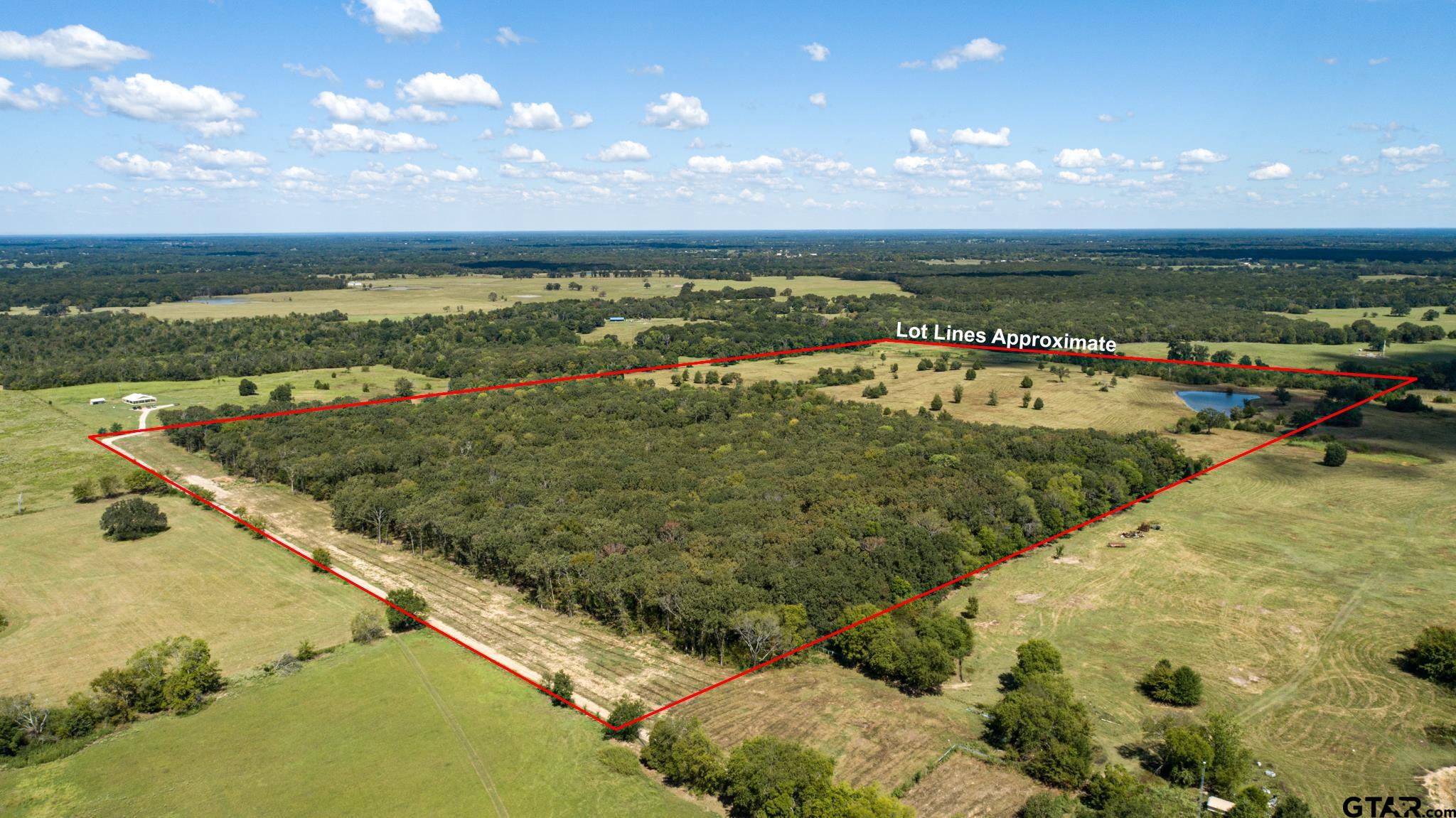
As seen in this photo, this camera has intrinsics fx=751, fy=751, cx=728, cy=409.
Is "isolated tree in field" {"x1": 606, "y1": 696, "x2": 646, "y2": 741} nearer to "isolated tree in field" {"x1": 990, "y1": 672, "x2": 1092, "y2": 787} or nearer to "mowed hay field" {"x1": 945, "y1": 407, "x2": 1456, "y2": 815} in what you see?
"isolated tree in field" {"x1": 990, "y1": 672, "x2": 1092, "y2": 787}

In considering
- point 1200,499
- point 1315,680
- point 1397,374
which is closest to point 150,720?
point 1315,680

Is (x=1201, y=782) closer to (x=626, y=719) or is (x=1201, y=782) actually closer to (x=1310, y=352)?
(x=626, y=719)

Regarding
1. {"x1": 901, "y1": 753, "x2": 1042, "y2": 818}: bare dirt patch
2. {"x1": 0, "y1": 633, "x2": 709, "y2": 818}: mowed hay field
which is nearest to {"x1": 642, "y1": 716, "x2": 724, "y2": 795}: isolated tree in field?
{"x1": 0, "y1": 633, "x2": 709, "y2": 818}: mowed hay field

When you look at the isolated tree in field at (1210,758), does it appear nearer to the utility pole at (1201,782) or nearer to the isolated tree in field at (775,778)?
the utility pole at (1201,782)

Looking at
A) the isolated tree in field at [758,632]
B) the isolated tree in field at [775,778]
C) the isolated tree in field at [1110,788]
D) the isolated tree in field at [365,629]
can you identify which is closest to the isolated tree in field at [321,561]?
the isolated tree in field at [365,629]

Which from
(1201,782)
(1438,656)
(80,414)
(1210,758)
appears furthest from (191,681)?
(80,414)

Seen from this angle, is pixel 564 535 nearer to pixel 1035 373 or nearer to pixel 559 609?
pixel 559 609
